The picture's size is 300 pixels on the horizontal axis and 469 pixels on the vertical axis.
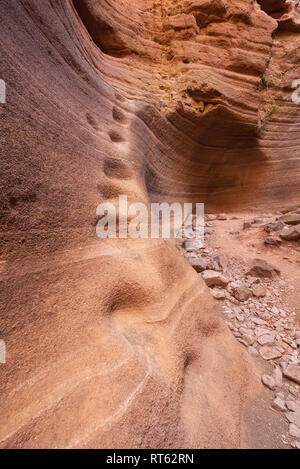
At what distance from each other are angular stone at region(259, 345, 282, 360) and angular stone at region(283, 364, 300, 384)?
0.11 meters

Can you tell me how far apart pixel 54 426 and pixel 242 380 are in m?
1.25

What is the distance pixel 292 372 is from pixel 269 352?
7.7 inches

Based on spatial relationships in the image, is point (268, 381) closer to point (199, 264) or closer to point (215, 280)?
point (215, 280)

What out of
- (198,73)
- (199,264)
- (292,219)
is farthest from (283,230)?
(198,73)

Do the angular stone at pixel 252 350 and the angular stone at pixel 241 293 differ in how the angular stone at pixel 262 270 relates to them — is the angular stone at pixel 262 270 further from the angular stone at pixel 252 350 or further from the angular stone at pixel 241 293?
the angular stone at pixel 252 350

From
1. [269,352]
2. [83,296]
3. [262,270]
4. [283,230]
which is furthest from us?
[283,230]

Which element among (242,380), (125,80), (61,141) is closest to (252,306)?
(242,380)

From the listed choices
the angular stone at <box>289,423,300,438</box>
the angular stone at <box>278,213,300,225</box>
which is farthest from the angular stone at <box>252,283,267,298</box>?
the angular stone at <box>278,213,300,225</box>

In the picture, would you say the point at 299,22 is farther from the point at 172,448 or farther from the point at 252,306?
the point at 172,448

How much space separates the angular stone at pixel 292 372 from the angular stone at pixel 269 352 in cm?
11

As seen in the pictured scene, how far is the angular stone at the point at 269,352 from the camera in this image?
169 cm

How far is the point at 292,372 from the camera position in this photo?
154cm

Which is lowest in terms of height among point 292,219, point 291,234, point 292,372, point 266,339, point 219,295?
point 292,372

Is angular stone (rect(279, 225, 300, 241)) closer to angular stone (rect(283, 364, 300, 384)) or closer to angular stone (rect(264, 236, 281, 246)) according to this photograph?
angular stone (rect(264, 236, 281, 246))
